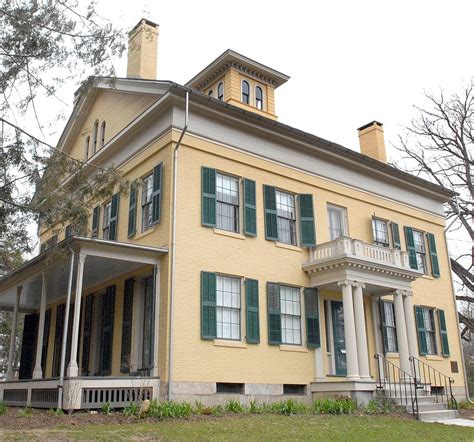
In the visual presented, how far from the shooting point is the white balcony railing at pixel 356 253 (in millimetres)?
17125

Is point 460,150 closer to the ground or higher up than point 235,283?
higher up

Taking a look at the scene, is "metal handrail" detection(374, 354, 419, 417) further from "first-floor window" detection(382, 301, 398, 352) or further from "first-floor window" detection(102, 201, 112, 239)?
"first-floor window" detection(102, 201, 112, 239)

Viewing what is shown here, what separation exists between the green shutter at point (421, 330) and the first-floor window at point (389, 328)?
1.33m

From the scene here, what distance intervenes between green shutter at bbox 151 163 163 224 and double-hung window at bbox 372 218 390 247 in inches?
348

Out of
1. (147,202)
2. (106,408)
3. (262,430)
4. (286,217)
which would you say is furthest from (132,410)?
(286,217)

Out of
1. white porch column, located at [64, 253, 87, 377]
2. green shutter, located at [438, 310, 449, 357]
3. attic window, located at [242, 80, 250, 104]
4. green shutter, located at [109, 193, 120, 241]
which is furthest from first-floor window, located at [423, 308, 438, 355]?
white porch column, located at [64, 253, 87, 377]

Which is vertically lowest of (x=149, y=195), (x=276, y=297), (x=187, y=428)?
(x=187, y=428)

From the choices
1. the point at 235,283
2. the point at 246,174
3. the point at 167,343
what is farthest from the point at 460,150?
the point at 167,343

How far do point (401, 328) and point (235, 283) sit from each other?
5.94 meters

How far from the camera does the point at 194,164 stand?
53.4ft

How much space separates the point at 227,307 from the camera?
15781mm

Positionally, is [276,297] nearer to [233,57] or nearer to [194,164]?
[194,164]

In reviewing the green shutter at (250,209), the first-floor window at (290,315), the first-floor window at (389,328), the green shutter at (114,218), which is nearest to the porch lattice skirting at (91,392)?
the first-floor window at (290,315)

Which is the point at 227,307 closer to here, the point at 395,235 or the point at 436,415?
the point at 436,415
